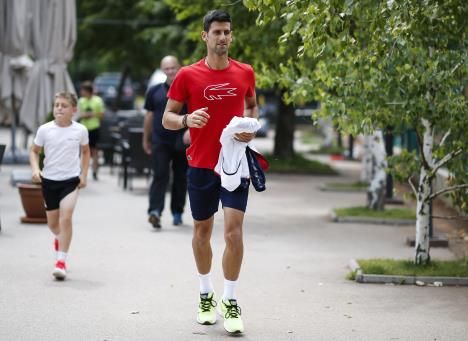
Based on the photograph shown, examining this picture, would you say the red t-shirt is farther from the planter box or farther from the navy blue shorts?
the planter box

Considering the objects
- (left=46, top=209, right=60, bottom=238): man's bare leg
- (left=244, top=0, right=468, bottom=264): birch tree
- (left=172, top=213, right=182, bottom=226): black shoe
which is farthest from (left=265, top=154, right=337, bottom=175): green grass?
(left=46, top=209, right=60, bottom=238): man's bare leg

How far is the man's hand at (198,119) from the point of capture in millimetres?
7094

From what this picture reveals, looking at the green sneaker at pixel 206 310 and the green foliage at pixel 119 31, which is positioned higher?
the green foliage at pixel 119 31

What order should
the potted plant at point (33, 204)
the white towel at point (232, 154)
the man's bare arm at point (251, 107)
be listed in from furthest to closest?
1. the potted plant at point (33, 204)
2. the man's bare arm at point (251, 107)
3. the white towel at point (232, 154)

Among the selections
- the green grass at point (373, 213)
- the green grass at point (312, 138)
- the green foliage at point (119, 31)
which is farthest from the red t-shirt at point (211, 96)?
the green grass at point (312, 138)

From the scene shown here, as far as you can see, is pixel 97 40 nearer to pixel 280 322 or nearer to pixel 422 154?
pixel 422 154

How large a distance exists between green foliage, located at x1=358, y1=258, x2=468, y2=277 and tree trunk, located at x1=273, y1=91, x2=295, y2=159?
14.4 m

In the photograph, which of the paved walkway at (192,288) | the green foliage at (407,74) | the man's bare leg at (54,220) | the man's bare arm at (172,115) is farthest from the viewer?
the man's bare leg at (54,220)

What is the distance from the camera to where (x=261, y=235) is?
1293 centimetres

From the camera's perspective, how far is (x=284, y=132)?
82.6 ft

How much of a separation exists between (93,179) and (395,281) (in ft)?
36.6

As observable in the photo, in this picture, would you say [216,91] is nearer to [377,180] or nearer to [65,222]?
[65,222]

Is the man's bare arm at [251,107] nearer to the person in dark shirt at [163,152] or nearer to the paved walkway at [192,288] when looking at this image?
the paved walkway at [192,288]

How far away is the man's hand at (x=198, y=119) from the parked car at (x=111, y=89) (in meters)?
49.7
